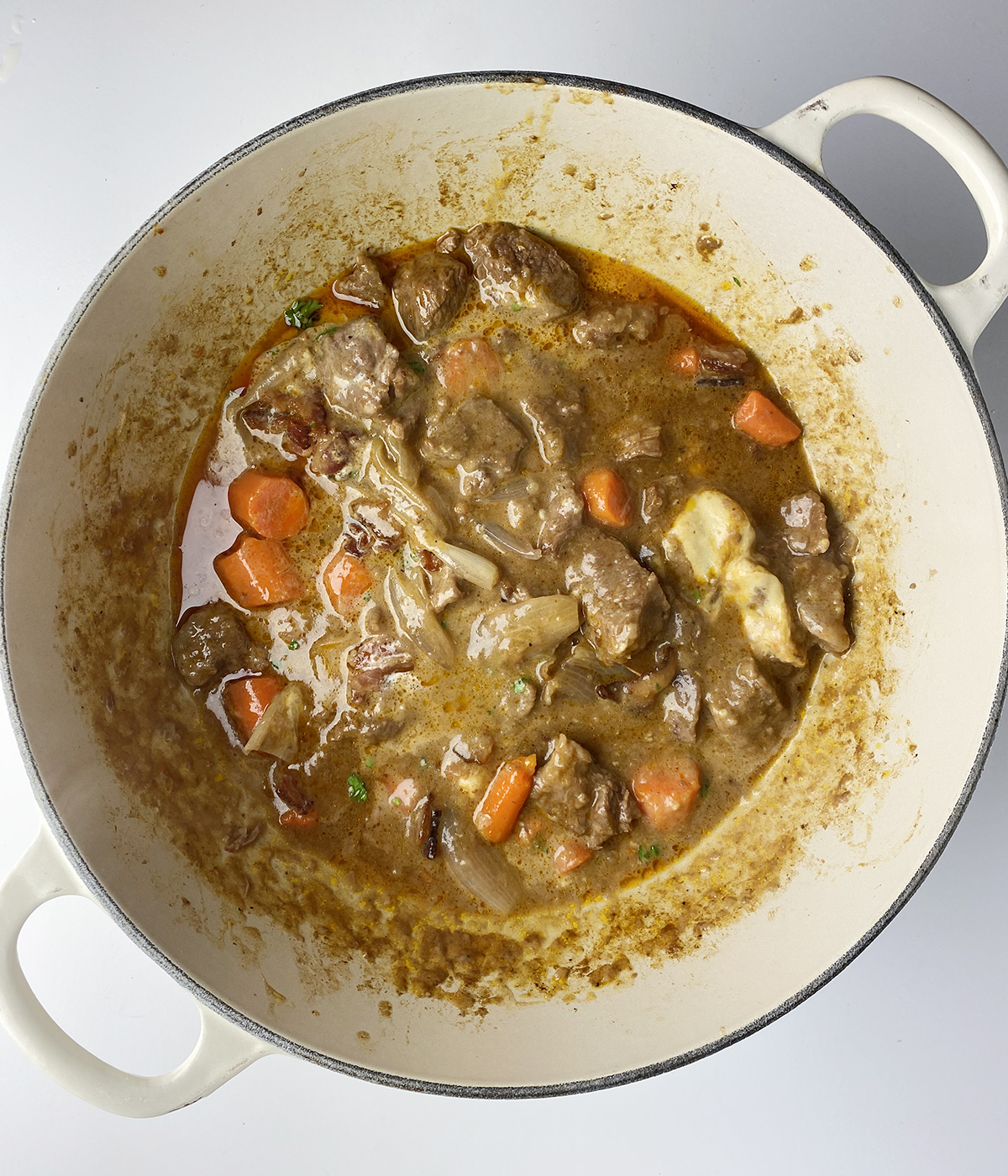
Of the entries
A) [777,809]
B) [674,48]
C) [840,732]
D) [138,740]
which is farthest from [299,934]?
[674,48]

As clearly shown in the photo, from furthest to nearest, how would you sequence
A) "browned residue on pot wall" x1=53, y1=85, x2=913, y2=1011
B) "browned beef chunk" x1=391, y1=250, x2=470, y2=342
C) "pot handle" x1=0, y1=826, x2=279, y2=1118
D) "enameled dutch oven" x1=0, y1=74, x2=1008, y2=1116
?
"browned beef chunk" x1=391, y1=250, x2=470, y2=342 < "browned residue on pot wall" x1=53, y1=85, x2=913, y2=1011 < "enameled dutch oven" x1=0, y1=74, x2=1008, y2=1116 < "pot handle" x1=0, y1=826, x2=279, y2=1118

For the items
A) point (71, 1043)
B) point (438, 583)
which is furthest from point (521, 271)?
point (71, 1043)

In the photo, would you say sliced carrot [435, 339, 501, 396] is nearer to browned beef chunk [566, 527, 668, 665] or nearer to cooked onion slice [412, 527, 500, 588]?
cooked onion slice [412, 527, 500, 588]

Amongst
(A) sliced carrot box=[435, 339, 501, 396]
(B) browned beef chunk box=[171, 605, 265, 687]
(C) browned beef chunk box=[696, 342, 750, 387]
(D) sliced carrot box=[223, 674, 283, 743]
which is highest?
(C) browned beef chunk box=[696, 342, 750, 387]

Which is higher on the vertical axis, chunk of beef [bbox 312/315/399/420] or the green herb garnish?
the green herb garnish

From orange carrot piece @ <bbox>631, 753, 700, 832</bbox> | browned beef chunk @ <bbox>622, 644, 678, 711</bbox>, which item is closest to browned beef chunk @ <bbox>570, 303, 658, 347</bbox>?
browned beef chunk @ <bbox>622, 644, 678, 711</bbox>

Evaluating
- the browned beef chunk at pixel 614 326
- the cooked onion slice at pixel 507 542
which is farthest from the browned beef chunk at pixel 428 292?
the cooked onion slice at pixel 507 542

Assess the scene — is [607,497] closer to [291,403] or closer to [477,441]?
[477,441]
